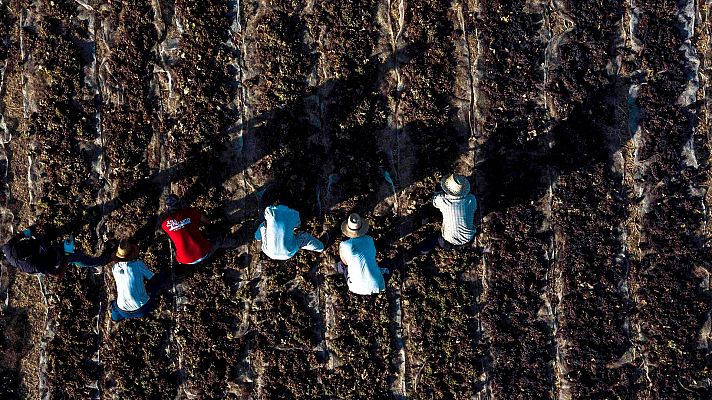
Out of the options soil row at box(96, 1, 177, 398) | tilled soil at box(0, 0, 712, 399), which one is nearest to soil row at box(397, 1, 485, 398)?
tilled soil at box(0, 0, 712, 399)

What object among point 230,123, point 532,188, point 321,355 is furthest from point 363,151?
point 321,355

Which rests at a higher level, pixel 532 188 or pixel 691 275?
pixel 532 188

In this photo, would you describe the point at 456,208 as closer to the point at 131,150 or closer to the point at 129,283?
the point at 129,283

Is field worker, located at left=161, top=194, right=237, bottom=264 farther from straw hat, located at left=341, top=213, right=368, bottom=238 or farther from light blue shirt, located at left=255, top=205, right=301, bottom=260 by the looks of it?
straw hat, located at left=341, top=213, right=368, bottom=238

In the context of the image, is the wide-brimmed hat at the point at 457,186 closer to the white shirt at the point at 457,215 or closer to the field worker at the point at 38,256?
the white shirt at the point at 457,215

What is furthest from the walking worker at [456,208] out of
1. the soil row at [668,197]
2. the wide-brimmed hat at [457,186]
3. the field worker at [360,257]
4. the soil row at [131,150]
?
the soil row at [131,150]

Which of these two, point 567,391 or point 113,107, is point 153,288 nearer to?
point 113,107
